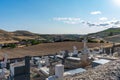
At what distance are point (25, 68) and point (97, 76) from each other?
10.6 ft

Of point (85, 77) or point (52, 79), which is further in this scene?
point (85, 77)

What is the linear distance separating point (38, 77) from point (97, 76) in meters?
7.28

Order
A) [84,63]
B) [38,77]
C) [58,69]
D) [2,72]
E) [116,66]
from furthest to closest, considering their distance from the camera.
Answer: [84,63] < [38,77] < [2,72] < [116,66] < [58,69]

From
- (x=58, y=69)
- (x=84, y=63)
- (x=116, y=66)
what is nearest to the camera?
(x=58, y=69)

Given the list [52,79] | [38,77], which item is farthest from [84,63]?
[52,79]

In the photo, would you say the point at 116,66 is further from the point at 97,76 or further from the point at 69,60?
the point at 69,60

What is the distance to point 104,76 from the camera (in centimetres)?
584

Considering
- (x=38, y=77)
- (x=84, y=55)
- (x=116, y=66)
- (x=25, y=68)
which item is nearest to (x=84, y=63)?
(x=84, y=55)

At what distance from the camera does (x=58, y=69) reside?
5.27 meters

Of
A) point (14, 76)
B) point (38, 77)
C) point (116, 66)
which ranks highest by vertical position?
point (116, 66)

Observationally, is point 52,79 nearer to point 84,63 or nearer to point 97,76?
point 97,76

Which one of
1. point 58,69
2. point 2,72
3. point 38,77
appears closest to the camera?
point 58,69

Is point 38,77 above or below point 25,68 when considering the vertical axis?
below

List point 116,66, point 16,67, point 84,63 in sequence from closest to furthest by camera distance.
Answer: point 116,66, point 16,67, point 84,63
